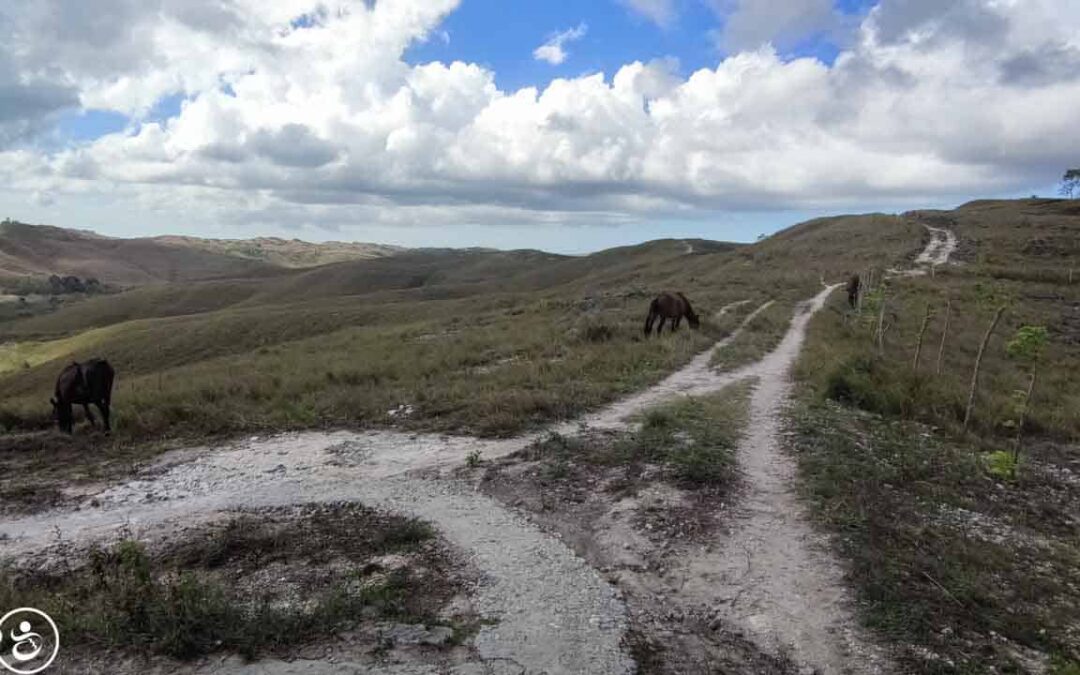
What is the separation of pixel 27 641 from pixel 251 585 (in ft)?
6.00

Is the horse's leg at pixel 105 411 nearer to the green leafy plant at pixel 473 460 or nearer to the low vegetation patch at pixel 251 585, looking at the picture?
the low vegetation patch at pixel 251 585

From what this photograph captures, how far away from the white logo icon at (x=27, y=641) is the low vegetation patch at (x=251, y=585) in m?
0.12

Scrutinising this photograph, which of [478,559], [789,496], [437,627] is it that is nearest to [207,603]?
[437,627]

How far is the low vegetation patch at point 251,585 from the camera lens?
548 cm

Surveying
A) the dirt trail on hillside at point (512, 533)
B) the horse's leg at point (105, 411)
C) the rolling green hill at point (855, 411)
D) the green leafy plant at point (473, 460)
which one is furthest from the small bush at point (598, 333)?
the horse's leg at point (105, 411)

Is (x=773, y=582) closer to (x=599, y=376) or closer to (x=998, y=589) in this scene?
(x=998, y=589)

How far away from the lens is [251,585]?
22.2ft

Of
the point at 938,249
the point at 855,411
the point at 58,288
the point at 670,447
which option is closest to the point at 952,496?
the point at 670,447

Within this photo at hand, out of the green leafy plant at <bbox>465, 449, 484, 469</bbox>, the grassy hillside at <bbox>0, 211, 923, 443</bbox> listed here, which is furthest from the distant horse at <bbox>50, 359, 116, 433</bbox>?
the green leafy plant at <bbox>465, 449, 484, 469</bbox>

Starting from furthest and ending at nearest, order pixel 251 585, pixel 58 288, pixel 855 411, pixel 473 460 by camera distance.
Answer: pixel 58 288, pixel 855 411, pixel 473 460, pixel 251 585

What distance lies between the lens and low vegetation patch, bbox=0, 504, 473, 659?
5.48 metres

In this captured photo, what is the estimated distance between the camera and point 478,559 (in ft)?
24.0

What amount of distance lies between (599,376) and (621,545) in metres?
9.73

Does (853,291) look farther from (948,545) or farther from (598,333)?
(948,545)
